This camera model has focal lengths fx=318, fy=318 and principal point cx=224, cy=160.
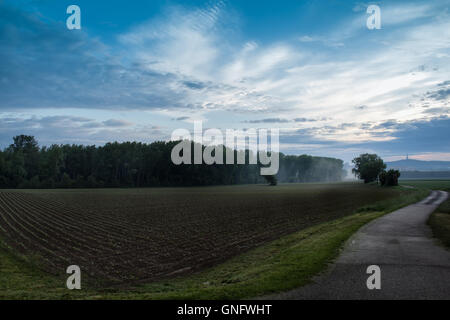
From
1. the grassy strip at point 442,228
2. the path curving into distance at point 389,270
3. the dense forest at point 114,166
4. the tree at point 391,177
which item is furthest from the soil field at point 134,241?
the dense forest at point 114,166

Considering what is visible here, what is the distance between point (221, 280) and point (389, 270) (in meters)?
5.30

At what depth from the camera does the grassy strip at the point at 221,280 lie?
8477 millimetres

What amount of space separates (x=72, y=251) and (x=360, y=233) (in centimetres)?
1539

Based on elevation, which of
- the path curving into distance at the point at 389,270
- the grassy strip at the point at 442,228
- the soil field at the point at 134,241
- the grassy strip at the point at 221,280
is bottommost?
the soil field at the point at 134,241

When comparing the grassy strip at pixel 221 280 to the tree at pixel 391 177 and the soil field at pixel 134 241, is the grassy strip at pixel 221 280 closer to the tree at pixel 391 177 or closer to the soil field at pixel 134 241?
the soil field at pixel 134 241

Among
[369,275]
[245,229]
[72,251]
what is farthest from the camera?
[245,229]

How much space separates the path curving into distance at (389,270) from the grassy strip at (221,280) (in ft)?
1.79

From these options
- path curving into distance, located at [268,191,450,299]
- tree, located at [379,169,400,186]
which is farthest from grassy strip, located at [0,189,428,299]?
tree, located at [379,169,400,186]

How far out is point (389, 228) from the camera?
17.6m

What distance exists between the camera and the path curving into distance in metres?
7.71

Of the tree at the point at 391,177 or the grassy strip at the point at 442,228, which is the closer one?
the grassy strip at the point at 442,228

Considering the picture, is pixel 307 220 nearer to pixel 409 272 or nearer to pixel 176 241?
pixel 176 241
